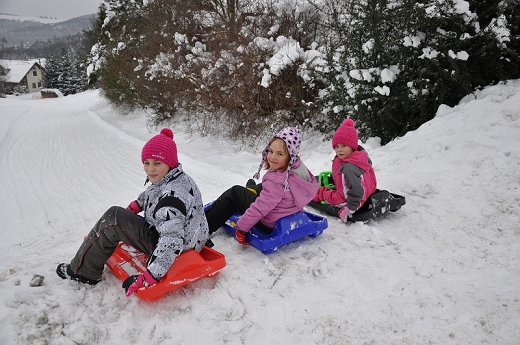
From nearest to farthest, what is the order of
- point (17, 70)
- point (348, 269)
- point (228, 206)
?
point (348, 269), point (228, 206), point (17, 70)

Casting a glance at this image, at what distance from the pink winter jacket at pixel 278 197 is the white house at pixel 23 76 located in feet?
232

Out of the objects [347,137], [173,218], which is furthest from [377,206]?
[173,218]

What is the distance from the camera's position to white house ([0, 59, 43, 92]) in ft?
199

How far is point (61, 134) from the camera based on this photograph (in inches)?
468

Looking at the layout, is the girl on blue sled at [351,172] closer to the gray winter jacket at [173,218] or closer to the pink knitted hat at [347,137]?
the pink knitted hat at [347,137]

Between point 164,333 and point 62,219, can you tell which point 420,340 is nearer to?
point 164,333

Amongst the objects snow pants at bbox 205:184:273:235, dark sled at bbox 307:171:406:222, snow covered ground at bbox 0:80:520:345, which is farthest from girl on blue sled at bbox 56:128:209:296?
dark sled at bbox 307:171:406:222

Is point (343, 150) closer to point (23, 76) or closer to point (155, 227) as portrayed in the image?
point (155, 227)

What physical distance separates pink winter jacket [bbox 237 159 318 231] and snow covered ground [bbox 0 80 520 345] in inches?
14.1

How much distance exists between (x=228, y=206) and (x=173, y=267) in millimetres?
1203

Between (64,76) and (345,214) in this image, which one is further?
(64,76)

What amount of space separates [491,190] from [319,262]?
9.88ft

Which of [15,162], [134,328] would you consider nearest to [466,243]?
[134,328]

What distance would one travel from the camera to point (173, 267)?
2.63m
